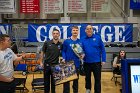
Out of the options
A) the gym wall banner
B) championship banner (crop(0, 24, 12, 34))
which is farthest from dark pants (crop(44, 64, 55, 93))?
championship banner (crop(0, 24, 12, 34))

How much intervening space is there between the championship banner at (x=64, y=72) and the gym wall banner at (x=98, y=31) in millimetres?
6682

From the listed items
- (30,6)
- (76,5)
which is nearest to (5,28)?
(30,6)

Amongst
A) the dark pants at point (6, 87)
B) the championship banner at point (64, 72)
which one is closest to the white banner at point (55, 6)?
the championship banner at point (64, 72)

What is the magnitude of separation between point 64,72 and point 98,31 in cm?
704

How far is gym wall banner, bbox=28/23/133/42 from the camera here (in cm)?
1218

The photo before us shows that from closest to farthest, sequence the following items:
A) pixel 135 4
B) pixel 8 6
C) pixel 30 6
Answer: pixel 8 6 → pixel 30 6 → pixel 135 4

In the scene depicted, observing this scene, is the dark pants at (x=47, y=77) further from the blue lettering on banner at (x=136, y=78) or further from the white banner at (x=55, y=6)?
the white banner at (x=55, y=6)

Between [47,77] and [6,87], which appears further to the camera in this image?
[47,77]

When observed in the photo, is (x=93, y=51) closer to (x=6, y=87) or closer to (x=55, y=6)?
(x=6, y=87)

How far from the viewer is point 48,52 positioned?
5961mm

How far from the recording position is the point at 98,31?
12.2 m

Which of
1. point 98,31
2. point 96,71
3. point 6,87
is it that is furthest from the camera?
point 98,31

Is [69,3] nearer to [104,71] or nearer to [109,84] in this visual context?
[104,71]

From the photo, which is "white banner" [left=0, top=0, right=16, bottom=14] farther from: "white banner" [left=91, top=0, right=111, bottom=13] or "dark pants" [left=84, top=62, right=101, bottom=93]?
"dark pants" [left=84, top=62, right=101, bottom=93]
